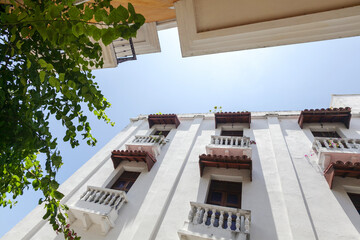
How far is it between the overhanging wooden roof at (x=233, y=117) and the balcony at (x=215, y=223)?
6108mm

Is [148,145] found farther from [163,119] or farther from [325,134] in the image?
[325,134]

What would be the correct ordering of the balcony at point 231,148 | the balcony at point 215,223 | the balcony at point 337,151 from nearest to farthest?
the balcony at point 215,223, the balcony at point 337,151, the balcony at point 231,148

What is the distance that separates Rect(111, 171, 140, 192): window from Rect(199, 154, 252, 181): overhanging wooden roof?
10.9 feet

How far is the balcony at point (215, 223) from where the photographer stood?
16.2 feet

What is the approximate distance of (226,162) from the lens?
23.9 ft

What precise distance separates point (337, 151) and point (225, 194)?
430 centimetres

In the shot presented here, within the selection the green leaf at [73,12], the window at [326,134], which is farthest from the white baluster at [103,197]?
the window at [326,134]

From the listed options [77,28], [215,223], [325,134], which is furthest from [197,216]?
[325,134]

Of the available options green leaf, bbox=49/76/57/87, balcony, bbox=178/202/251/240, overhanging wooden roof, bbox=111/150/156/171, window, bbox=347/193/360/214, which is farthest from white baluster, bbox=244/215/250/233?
green leaf, bbox=49/76/57/87

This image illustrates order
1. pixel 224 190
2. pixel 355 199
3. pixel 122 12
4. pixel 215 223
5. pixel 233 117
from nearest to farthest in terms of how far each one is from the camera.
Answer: pixel 122 12 → pixel 215 223 → pixel 355 199 → pixel 224 190 → pixel 233 117

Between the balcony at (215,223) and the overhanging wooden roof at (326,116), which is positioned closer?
the balcony at (215,223)

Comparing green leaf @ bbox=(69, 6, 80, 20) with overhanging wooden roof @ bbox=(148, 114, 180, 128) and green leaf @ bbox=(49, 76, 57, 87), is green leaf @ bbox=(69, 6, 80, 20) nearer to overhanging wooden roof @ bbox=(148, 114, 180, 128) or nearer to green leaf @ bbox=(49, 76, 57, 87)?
green leaf @ bbox=(49, 76, 57, 87)

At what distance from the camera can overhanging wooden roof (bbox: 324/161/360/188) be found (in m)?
5.81

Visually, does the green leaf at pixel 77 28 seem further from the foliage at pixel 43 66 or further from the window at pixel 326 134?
the window at pixel 326 134
